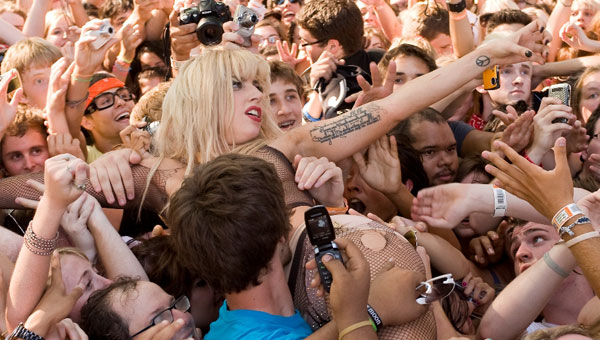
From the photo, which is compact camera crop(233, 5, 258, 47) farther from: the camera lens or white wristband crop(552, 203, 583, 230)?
white wristband crop(552, 203, 583, 230)

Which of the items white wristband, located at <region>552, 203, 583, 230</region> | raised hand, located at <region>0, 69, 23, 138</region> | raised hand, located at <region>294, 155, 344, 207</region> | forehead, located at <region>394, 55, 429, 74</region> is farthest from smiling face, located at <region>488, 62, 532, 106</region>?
raised hand, located at <region>0, 69, 23, 138</region>

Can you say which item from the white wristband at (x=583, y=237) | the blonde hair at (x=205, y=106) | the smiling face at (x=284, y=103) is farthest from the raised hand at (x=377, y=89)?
the white wristband at (x=583, y=237)

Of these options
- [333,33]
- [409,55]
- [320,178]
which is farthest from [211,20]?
[320,178]

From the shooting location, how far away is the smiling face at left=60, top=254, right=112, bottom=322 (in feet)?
9.29

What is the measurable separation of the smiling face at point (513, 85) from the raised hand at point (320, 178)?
2035 millimetres

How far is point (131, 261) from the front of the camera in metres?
3.10

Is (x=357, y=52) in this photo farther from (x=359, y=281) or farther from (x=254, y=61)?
(x=359, y=281)

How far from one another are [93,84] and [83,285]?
2167 millimetres

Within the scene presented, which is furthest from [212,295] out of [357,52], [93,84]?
[357,52]

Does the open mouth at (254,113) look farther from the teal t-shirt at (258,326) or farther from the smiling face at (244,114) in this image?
the teal t-shirt at (258,326)

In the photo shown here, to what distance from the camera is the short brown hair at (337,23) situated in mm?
5160

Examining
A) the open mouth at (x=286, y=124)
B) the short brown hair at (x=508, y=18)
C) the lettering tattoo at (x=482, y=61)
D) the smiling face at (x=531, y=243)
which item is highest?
the lettering tattoo at (x=482, y=61)

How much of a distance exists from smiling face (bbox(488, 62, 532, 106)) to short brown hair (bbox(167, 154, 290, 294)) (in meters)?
2.79

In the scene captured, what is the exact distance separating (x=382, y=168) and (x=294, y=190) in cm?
76
